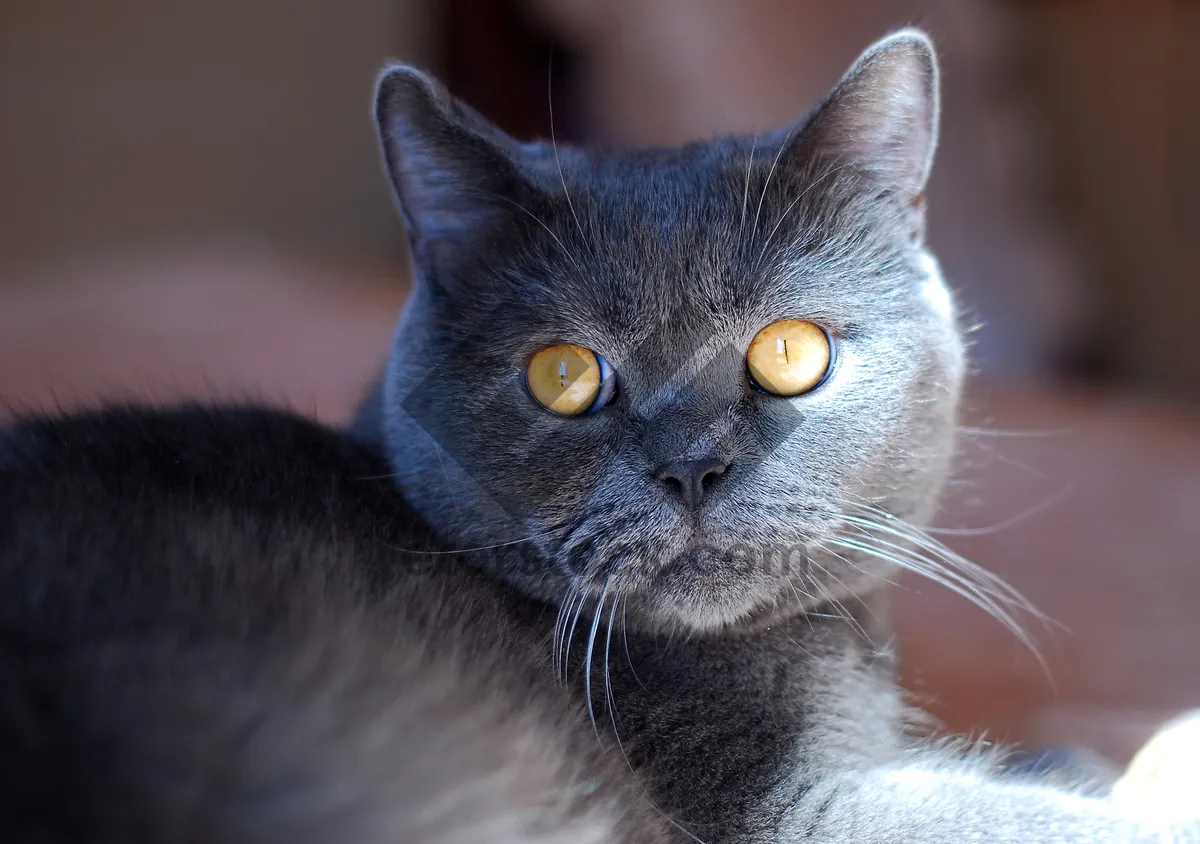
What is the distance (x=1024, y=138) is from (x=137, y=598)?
2776mm

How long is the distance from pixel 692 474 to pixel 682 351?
120 millimetres

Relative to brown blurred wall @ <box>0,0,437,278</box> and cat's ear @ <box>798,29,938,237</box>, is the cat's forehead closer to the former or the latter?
cat's ear @ <box>798,29,938,237</box>

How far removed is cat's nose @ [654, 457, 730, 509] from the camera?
0.84 meters

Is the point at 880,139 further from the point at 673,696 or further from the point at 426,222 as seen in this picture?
the point at 673,696

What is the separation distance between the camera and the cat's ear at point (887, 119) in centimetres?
98

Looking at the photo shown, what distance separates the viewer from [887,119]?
1.02 meters

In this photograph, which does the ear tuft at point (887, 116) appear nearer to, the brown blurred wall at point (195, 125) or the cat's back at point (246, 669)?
the cat's back at point (246, 669)

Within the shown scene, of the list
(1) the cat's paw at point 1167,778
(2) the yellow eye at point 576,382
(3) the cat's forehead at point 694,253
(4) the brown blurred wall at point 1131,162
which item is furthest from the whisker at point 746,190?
(4) the brown blurred wall at point 1131,162

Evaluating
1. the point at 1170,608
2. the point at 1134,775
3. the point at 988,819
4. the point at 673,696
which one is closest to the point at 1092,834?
the point at 988,819

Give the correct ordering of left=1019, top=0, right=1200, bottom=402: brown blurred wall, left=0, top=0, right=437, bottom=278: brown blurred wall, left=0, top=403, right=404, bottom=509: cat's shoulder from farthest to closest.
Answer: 1. left=1019, top=0, right=1200, bottom=402: brown blurred wall
2. left=0, top=0, right=437, bottom=278: brown blurred wall
3. left=0, top=403, right=404, bottom=509: cat's shoulder

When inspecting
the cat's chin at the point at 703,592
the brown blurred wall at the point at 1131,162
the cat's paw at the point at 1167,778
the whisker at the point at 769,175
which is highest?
the brown blurred wall at the point at 1131,162

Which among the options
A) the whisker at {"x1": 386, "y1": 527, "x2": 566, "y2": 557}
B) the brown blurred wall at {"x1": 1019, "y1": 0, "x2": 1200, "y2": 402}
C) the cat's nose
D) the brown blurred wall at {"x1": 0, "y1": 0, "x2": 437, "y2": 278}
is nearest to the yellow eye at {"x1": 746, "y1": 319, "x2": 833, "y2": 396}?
the cat's nose

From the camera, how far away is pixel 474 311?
101 cm

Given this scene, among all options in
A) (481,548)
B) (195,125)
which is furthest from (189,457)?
(195,125)
